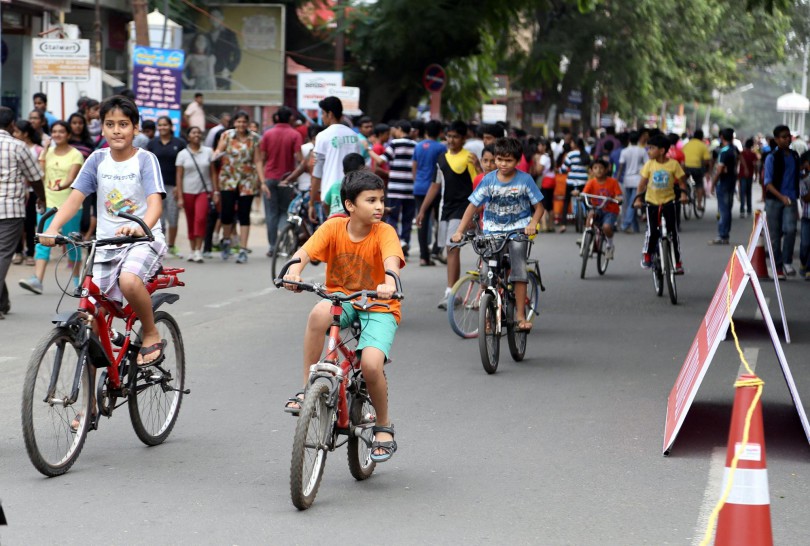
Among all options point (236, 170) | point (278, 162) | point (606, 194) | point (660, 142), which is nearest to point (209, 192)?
point (236, 170)

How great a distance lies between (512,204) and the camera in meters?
10.4

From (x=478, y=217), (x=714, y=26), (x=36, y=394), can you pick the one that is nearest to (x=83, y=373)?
(x=36, y=394)

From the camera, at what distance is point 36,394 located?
6086 millimetres

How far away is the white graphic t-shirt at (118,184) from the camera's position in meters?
6.95

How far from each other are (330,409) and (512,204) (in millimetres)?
4845

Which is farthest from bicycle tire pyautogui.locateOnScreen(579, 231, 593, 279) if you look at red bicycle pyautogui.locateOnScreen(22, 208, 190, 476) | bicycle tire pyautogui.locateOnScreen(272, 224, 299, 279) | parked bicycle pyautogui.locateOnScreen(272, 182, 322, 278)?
red bicycle pyautogui.locateOnScreen(22, 208, 190, 476)

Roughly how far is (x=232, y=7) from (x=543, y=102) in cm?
1509

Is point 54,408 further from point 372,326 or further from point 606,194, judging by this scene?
point 606,194

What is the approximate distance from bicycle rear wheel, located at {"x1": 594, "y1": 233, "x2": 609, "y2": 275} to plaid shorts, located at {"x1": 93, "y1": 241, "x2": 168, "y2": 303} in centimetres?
1098

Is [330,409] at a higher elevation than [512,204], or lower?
lower

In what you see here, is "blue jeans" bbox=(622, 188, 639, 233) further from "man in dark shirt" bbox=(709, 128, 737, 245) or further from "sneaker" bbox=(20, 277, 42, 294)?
"sneaker" bbox=(20, 277, 42, 294)

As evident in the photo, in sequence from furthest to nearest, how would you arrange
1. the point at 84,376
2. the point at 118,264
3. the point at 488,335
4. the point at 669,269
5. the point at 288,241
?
the point at 288,241, the point at 669,269, the point at 488,335, the point at 118,264, the point at 84,376

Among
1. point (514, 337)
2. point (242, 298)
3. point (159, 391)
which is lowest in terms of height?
point (242, 298)

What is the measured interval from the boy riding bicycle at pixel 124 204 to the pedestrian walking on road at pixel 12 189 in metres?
4.47
